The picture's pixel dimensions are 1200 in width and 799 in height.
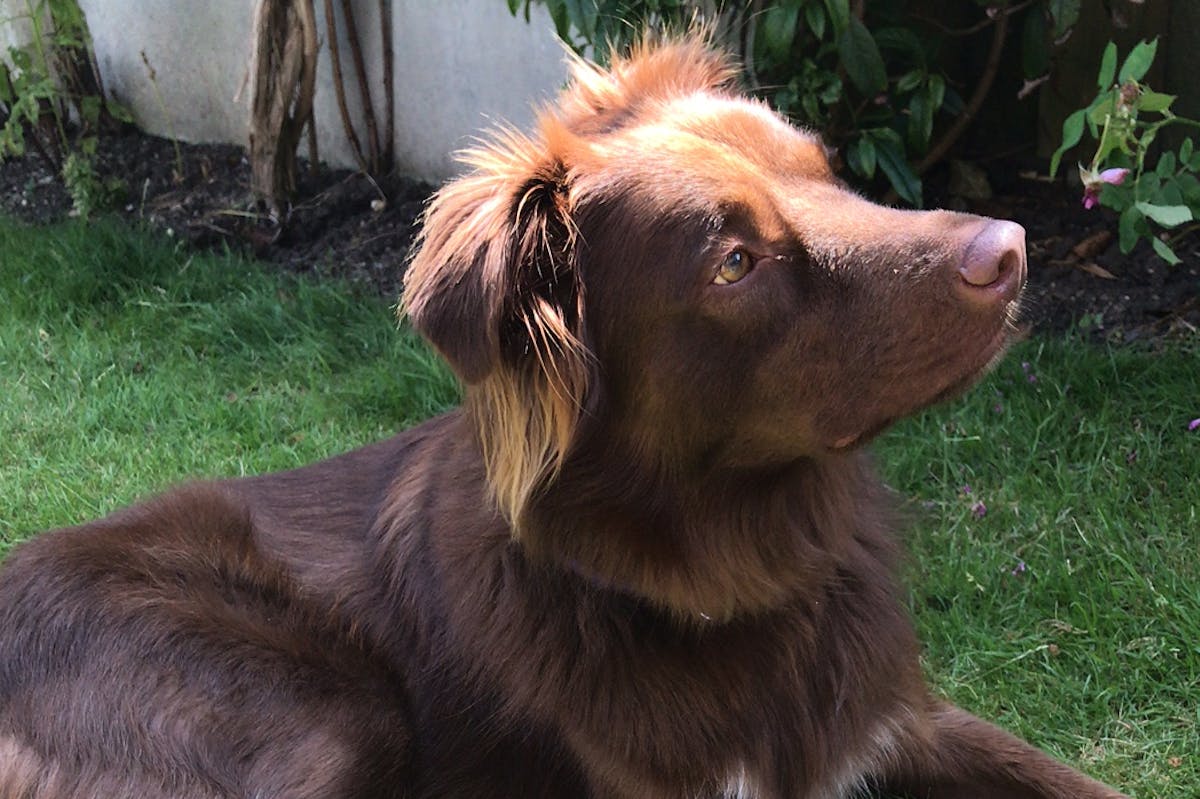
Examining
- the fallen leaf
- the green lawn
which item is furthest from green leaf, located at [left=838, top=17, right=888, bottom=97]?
the fallen leaf

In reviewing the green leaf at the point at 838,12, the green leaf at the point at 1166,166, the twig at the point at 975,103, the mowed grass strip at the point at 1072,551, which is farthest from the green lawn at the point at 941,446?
the green leaf at the point at 838,12

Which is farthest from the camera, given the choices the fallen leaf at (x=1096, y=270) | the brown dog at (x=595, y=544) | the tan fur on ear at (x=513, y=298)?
the fallen leaf at (x=1096, y=270)

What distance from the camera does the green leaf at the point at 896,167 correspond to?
13.1 ft

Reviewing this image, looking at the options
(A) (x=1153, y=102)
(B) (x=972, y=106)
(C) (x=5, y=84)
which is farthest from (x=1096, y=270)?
(C) (x=5, y=84)

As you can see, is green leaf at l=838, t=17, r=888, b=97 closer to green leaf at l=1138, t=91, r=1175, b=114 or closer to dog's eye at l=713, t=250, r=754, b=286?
green leaf at l=1138, t=91, r=1175, b=114

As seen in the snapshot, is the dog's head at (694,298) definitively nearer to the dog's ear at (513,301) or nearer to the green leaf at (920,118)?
the dog's ear at (513,301)

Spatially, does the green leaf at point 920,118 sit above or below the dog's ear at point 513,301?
below

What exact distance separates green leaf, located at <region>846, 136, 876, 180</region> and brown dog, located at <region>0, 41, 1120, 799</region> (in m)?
1.52

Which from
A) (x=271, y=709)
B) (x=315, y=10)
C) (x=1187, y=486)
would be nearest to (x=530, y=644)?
(x=271, y=709)

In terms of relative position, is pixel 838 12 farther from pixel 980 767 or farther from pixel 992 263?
pixel 980 767

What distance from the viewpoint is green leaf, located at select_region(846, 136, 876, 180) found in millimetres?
3936

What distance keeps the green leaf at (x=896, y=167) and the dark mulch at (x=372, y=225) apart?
58 cm

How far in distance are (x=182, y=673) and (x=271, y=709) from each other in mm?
188

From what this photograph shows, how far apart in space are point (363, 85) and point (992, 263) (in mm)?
4493
